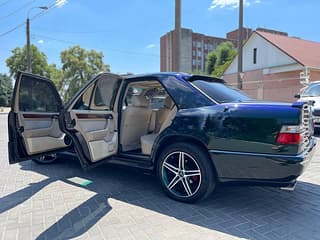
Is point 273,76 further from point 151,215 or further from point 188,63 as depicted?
point 188,63

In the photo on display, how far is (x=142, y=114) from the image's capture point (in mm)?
4516

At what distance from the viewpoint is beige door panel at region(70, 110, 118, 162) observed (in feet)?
11.1

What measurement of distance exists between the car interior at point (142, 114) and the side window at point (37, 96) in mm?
1375

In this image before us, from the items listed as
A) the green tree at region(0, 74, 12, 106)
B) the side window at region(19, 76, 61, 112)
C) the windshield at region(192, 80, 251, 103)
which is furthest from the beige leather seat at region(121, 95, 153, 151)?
the green tree at region(0, 74, 12, 106)

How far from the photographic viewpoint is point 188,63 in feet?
229

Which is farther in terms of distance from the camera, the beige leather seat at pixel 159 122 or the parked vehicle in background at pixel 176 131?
the beige leather seat at pixel 159 122

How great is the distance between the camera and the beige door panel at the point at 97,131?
3373 mm

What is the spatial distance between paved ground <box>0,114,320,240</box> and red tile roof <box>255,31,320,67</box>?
53.7 feet

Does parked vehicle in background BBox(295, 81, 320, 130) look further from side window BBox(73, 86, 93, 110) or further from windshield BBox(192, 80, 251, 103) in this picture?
side window BBox(73, 86, 93, 110)

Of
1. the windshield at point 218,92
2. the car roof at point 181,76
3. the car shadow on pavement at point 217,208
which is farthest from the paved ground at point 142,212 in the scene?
the car roof at point 181,76

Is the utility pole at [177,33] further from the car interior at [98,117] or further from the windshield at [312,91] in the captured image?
the windshield at [312,91]

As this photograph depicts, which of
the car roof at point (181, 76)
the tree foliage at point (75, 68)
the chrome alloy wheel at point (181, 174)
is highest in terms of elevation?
the tree foliage at point (75, 68)

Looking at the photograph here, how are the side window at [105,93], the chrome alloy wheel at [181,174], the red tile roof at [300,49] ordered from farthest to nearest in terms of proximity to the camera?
the red tile roof at [300,49]
the side window at [105,93]
the chrome alloy wheel at [181,174]

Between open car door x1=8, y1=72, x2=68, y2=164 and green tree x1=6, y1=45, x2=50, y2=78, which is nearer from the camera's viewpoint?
open car door x1=8, y1=72, x2=68, y2=164
